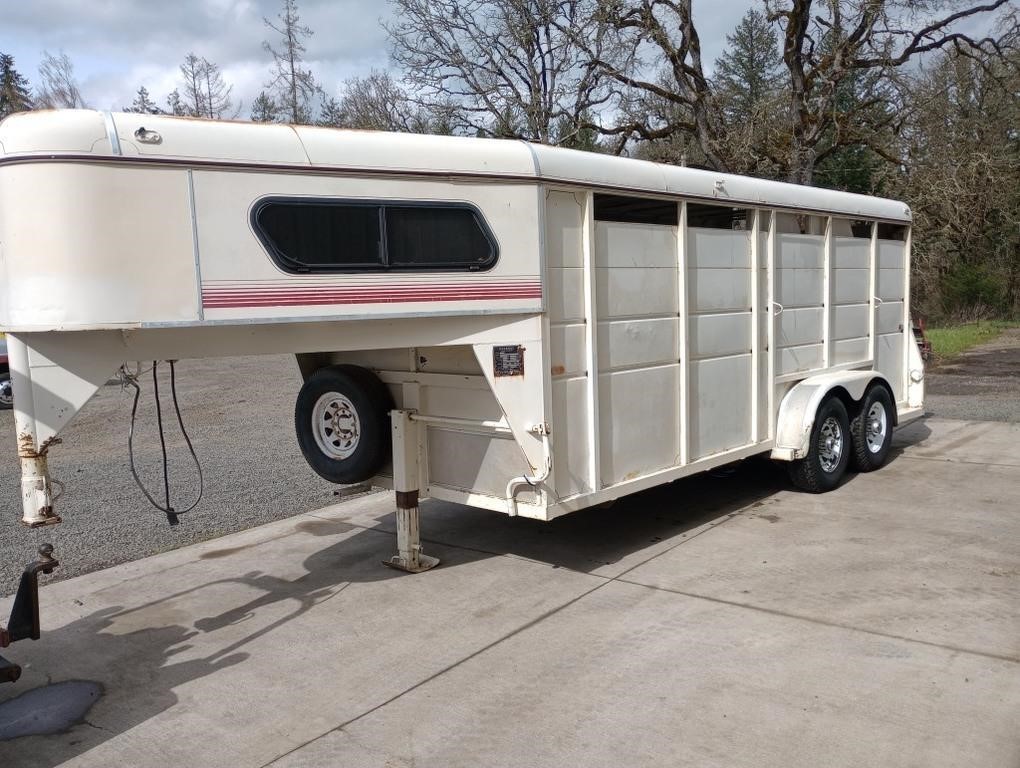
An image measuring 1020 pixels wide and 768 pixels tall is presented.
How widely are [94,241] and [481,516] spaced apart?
4.18m

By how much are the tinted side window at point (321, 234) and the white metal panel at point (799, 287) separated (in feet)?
12.7

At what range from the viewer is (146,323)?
3934 mm

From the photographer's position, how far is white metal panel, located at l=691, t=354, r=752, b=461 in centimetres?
626

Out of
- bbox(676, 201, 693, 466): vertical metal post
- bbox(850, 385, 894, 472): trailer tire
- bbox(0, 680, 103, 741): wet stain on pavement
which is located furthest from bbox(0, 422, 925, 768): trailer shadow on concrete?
bbox(676, 201, 693, 466): vertical metal post

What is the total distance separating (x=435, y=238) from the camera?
4.73 m

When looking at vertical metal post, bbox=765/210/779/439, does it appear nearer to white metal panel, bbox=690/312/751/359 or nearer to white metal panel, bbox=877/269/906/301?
white metal panel, bbox=690/312/751/359

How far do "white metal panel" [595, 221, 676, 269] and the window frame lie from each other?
2.91 feet

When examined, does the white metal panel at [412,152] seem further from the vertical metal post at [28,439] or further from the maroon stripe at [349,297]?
the vertical metal post at [28,439]

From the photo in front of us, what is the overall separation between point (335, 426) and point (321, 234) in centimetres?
198

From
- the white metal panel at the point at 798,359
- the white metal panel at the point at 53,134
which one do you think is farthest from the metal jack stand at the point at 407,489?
the white metal panel at the point at 798,359

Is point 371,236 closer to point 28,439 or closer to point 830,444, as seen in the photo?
point 28,439

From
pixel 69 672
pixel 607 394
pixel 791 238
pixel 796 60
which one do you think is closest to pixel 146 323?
pixel 69 672

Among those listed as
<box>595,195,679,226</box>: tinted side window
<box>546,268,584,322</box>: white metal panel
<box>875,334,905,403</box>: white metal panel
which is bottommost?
<box>875,334,905,403</box>: white metal panel

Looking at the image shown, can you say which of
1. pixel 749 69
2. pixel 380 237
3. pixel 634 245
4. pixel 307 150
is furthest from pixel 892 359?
pixel 749 69
